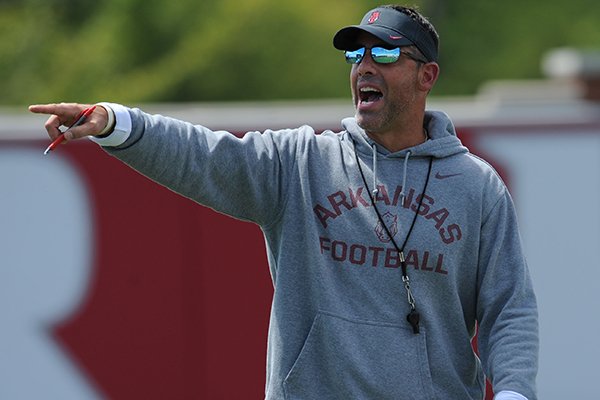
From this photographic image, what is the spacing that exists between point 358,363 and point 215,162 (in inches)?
27.3

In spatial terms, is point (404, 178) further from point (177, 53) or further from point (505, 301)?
point (177, 53)

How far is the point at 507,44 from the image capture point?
2230 centimetres

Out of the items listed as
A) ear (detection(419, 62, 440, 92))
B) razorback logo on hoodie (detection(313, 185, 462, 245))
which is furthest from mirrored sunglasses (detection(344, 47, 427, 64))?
razorback logo on hoodie (detection(313, 185, 462, 245))

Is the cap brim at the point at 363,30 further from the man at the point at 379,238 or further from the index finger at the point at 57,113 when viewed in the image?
the index finger at the point at 57,113

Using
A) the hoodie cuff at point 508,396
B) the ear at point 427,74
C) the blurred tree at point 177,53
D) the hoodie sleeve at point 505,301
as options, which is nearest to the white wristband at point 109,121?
the ear at point 427,74

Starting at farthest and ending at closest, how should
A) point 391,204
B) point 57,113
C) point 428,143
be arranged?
point 428,143 → point 391,204 → point 57,113

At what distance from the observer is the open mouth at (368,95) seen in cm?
412

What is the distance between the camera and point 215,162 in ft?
13.2

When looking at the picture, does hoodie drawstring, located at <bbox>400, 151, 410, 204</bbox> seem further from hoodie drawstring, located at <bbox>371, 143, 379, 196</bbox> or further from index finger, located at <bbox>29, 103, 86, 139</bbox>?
index finger, located at <bbox>29, 103, 86, 139</bbox>

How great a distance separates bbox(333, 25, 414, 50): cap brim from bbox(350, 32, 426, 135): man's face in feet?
0.08

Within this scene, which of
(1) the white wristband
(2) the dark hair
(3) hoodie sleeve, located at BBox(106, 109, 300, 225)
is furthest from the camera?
(2) the dark hair

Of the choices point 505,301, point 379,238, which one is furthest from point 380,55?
point 505,301

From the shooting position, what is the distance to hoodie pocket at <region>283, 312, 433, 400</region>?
157 inches

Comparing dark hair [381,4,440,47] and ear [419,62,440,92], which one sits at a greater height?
dark hair [381,4,440,47]
